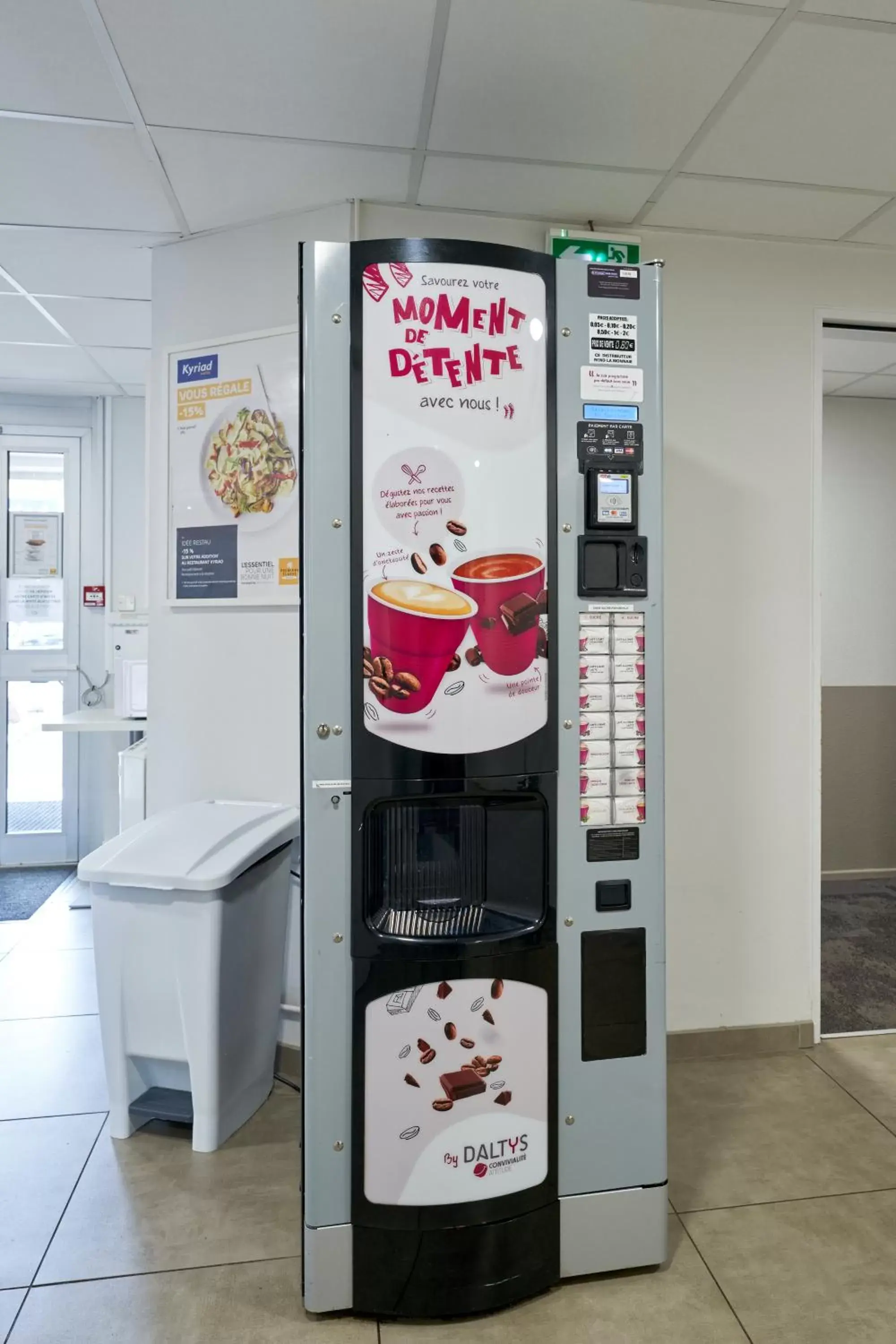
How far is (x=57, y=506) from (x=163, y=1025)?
3.37 metres

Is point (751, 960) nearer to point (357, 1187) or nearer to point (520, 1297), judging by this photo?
point (520, 1297)

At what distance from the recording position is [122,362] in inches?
157

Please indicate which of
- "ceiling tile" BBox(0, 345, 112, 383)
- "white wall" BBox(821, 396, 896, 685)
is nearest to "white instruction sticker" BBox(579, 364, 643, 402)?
"ceiling tile" BBox(0, 345, 112, 383)

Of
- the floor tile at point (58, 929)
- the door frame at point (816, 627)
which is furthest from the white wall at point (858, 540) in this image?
the floor tile at point (58, 929)

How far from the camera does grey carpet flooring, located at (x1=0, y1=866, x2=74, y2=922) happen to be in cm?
395

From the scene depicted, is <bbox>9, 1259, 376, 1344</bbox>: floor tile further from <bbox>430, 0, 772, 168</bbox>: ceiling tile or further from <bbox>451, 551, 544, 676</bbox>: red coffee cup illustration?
<bbox>430, 0, 772, 168</bbox>: ceiling tile

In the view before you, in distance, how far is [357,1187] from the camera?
1.59 meters

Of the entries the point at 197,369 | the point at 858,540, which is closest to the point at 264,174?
the point at 197,369

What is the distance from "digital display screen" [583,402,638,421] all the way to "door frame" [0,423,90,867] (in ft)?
12.3

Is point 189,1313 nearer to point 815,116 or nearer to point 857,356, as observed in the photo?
point 815,116

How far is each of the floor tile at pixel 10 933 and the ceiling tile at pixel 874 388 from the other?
461 cm

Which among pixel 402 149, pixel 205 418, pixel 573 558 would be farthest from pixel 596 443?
pixel 205 418

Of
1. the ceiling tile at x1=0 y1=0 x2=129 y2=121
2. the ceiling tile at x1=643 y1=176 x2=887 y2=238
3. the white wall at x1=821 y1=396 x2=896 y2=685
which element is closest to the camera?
the ceiling tile at x1=0 y1=0 x2=129 y2=121

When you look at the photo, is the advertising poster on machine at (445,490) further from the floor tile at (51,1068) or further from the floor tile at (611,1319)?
the floor tile at (51,1068)
